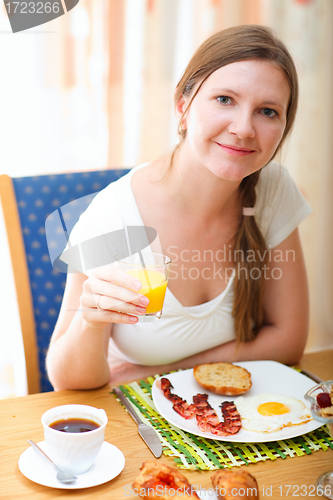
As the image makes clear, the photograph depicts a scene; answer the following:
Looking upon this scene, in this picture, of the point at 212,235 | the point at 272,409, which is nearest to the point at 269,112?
the point at 212,235

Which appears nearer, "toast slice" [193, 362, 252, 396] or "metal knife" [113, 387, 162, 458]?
"metal knife" [113, 387, 162, 458]

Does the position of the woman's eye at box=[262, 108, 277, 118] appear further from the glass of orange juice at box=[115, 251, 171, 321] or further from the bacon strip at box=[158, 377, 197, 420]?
the bacon strip at box=[158, 377, 197, 420]

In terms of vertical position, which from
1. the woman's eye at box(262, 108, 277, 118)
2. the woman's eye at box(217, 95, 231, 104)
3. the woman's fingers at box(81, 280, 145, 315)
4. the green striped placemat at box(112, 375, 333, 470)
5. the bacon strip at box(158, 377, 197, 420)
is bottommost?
the green striped placemat at box(112, 375, 333, 470)

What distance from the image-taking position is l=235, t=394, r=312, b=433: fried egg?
2.73ft

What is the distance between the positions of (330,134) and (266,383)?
1.81 metres

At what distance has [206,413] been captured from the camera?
0.85 metres

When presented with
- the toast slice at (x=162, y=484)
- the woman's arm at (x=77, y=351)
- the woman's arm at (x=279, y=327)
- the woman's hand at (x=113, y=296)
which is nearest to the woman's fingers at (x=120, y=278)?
the woman's hand at (x=113, y=296)

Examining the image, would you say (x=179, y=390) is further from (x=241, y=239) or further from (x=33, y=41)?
(x=33, y=41)

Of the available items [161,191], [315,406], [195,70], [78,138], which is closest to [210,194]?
[161,191]

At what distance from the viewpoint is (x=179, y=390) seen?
94 cm

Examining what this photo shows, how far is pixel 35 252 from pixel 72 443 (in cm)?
66

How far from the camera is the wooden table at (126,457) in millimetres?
678

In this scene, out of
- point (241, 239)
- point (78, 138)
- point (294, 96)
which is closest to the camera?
point (294, 96)

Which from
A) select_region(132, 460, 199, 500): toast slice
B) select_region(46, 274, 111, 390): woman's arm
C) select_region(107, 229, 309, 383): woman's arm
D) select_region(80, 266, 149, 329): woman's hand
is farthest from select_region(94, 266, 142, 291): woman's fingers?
select_region(107, 229, 309, 383): woman's arm
